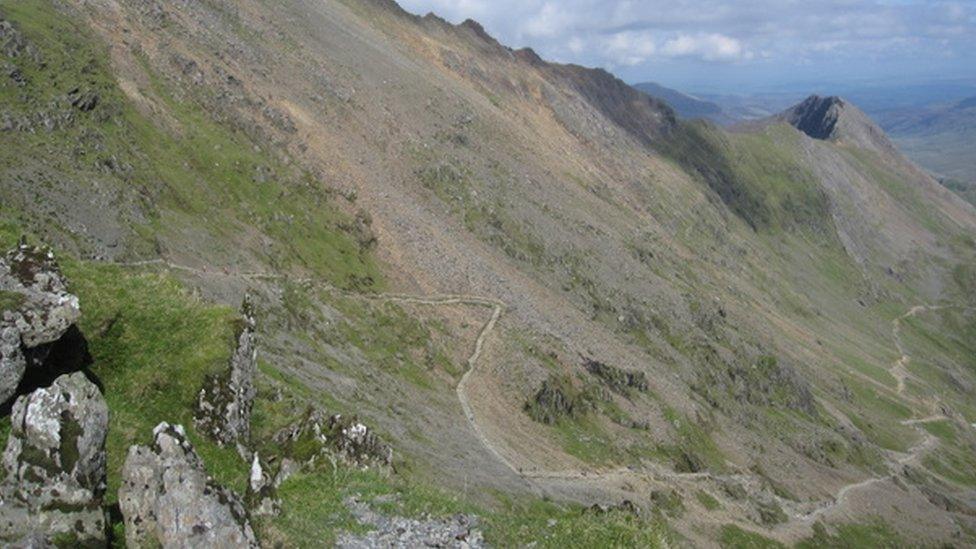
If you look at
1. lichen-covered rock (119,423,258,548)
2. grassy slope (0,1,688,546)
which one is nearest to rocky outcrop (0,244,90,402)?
grassy slope (0,1,688,546)

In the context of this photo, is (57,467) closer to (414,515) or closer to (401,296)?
(414,515)

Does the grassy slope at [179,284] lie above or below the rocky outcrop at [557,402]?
above

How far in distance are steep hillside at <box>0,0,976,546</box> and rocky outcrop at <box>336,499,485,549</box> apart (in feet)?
1.37

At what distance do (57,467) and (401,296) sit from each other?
81831 millimetres

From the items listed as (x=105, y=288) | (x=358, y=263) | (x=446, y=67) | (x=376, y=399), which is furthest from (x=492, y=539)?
(x=446, y=67)

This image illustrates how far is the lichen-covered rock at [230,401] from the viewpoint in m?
23.4

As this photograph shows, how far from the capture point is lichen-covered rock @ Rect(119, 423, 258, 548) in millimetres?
15023

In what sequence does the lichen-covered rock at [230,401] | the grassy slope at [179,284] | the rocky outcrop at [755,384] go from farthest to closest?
the rocky outcrop at [755,384] → the lichen-covered rock at [230,401] → the grassy slope at [179,284]

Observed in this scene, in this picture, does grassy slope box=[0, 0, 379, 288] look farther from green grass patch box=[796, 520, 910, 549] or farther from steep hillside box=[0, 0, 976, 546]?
green grass patch box=[796, 520, 910, 549]

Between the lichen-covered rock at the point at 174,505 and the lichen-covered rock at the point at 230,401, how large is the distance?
25.0ft

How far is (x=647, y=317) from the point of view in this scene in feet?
469

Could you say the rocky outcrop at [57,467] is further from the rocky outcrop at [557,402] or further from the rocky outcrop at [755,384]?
the rocky outcrop at [755,384]

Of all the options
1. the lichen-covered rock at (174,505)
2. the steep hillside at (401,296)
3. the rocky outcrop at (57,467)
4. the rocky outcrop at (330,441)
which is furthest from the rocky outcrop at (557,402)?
the rocky outcrop at (57,467)

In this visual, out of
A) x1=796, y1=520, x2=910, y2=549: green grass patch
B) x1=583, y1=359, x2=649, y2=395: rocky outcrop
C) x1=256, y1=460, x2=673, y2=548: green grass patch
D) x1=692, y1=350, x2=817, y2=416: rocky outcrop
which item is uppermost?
x1=256, y1=460, x2=673, y2=548: green grass patch
